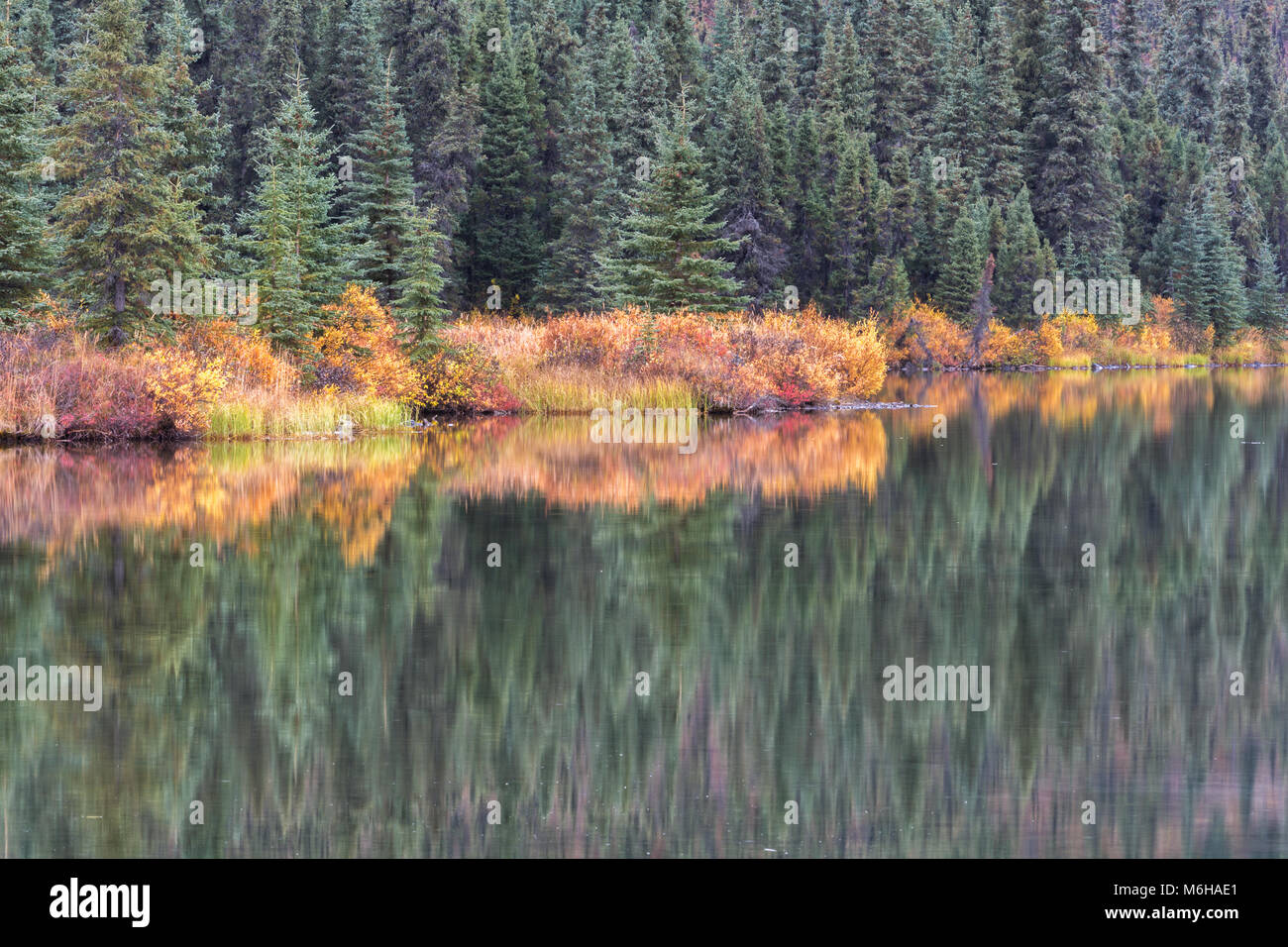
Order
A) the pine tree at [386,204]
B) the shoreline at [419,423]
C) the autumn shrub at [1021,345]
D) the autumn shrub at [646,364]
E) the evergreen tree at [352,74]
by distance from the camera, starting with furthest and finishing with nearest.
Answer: the autumn shrub at [1021,345] < the evergreen tree at [352,74] < the pine tree at [386,204] < the autumn shrub at [646,364] < the shoreline at [419,423]

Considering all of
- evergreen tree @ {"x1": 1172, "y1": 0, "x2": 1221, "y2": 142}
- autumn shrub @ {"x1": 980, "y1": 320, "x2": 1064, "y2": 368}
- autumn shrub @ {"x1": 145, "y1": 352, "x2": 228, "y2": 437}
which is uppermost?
evergreen tree @ {"x1": 1172, "y1": 0, "x2": 1221, "y2": 142}

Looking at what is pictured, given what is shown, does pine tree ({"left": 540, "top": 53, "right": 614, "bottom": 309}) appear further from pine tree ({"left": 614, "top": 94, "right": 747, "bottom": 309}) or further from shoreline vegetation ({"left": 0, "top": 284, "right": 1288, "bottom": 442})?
shoreline vegetation ({"left": 0, "top": 284, "right": 1288, "bottom": 442})

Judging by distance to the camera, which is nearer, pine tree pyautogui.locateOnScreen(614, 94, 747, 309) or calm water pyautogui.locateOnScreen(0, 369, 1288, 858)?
calm water pyautogui.locateOnScreen(0, 369, 1288, 858)

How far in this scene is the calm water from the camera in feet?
29.9

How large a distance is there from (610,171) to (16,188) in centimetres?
3847

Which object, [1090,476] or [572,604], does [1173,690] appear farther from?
[1090,476]

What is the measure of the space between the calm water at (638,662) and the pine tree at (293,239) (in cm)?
1022

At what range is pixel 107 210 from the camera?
34.4m

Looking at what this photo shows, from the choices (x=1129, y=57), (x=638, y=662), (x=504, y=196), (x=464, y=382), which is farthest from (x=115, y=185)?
(x=1129, y=57)

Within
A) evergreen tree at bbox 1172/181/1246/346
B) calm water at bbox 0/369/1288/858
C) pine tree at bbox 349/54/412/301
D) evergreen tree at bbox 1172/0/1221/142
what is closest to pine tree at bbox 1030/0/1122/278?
evergreen tree at bbox 1172/181/1246/346

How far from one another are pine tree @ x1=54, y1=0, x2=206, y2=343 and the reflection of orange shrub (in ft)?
13.3

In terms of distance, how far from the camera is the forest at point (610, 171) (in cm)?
3550

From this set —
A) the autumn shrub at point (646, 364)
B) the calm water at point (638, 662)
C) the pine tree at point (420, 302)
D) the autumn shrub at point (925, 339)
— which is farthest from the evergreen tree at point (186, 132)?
the autumn shrub at point (925, 339)

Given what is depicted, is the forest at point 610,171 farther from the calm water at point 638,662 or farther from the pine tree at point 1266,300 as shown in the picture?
the calm water at point 638,662
